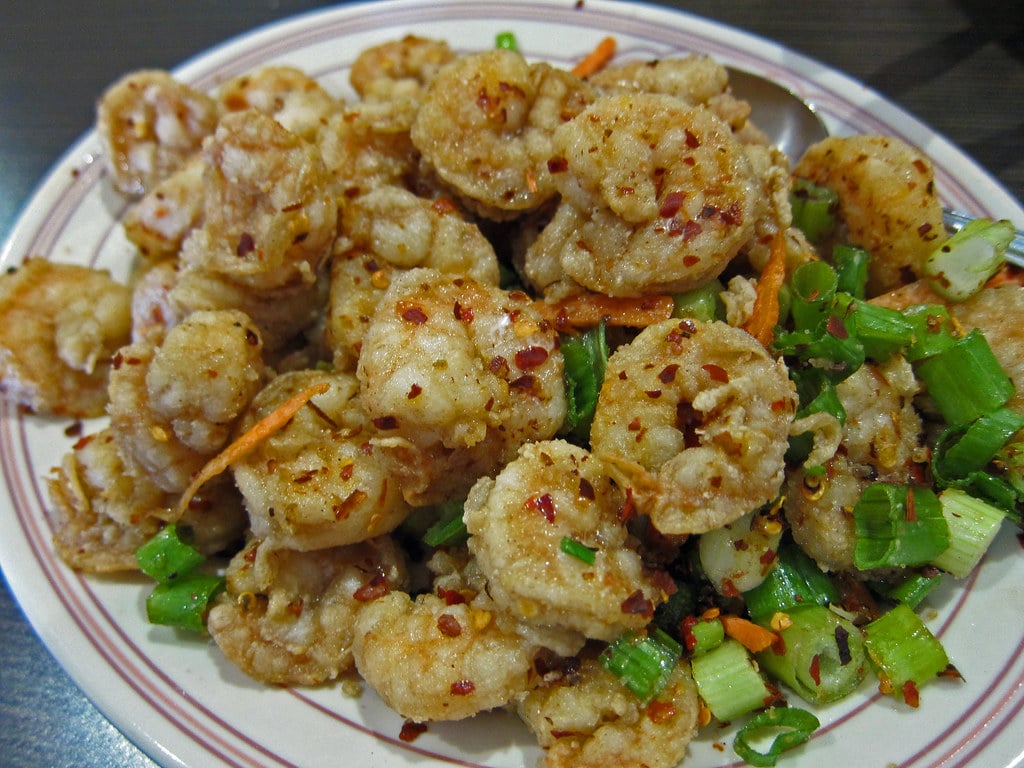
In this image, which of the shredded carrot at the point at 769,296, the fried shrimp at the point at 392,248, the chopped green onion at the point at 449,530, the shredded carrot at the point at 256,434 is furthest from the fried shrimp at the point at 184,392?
the shredded carrot at the point at 769,296

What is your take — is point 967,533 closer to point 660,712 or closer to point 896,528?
point 896,528

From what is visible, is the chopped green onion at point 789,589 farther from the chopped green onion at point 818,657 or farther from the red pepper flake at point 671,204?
the red pepper flake at point 671,204

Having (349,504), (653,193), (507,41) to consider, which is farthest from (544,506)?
(507,41)

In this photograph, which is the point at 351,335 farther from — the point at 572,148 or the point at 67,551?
the point at 67,551

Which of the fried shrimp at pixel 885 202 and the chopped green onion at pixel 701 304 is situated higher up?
the fried shrimp at pixel 885 202

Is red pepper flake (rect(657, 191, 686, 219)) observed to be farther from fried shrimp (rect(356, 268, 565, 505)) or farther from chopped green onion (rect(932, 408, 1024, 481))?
chopped green onion (rect(932, 408, 1024, 481))

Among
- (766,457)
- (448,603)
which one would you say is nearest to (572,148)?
(766,457)
